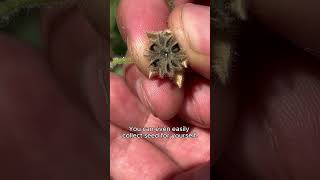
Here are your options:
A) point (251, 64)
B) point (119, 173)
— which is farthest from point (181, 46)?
point (119, 173)

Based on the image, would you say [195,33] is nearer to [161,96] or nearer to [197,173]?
[161,96]

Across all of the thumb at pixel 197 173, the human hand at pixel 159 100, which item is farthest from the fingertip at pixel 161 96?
the thumb at pixel 197 173

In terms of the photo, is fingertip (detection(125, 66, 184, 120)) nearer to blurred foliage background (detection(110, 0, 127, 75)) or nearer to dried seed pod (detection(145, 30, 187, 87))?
dried seed pod (detection(145, 30, 187, 87))

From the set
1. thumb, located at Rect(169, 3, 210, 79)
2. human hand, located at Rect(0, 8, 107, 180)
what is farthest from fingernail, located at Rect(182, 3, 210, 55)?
human hand, located at Rect(0, 8, 107, 180)

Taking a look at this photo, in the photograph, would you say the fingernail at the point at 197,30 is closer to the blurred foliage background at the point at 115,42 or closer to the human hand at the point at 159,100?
the human hand at the point at 159,100

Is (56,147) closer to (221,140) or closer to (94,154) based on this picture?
(94,154)
